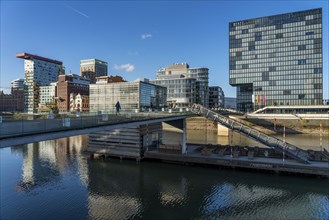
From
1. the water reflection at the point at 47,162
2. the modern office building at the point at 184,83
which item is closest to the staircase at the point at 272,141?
the water reflection at the point at 47,162

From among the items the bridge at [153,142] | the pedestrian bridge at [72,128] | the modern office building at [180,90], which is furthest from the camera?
the modern office building at [180,90]

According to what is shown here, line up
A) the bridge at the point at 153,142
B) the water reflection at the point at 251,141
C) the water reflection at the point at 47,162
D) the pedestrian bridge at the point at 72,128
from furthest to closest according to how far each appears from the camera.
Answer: the water reflection at the point at 251,141, the water reflection at the point at 47,162, the bridge at the point at 153,142, the pedestrian bridge at the point at 72,128

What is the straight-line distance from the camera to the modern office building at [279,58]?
4788 inches

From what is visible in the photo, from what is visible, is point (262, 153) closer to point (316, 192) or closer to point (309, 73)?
point (316, 192)

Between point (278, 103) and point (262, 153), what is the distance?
10060cm

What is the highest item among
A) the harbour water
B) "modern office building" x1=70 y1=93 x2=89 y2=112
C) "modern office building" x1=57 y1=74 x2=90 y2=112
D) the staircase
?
"modern office building" x1=57 y1=74 x2=90 y2=112

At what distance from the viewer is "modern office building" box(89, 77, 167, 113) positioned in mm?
121000

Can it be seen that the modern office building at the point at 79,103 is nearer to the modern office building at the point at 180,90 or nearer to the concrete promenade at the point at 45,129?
the modern office building at the point at 180,90

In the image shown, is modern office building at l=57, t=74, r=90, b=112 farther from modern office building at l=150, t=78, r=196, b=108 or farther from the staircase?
the staircase

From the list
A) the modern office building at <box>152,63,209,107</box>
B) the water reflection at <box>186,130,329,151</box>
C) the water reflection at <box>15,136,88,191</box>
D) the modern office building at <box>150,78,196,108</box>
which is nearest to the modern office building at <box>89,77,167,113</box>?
the modern office building at <box>150,78,196,108</box>

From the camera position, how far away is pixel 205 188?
28625 mm

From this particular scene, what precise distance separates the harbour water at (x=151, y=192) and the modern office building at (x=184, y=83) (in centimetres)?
9868

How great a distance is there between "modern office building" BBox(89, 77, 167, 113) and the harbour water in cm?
8166

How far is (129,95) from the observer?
123 m
